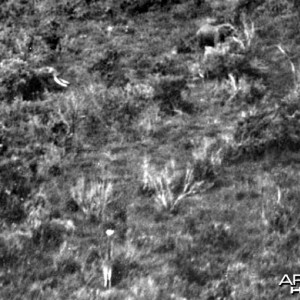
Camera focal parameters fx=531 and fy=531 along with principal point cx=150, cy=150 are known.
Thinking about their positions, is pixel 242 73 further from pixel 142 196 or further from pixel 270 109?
pixel 142 196

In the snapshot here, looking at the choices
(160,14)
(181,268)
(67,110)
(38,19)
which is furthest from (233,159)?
(38,19)

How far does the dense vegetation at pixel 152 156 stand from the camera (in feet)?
20.5

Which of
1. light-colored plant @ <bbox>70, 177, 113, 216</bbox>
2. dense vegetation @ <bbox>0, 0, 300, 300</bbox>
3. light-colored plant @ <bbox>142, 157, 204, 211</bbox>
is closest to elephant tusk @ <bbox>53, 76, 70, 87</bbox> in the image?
dense vegetation @ <bbox>0, 0, 300, 300</bbox>

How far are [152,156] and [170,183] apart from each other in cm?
101

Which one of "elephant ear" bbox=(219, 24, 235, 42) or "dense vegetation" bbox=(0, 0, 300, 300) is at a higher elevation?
"elephant ear" bbox=(219, 24, 235, 42)

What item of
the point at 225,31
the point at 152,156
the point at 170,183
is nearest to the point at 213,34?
the point at 225,31

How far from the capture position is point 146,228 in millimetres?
6957

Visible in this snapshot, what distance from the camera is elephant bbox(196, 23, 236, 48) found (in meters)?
12.3

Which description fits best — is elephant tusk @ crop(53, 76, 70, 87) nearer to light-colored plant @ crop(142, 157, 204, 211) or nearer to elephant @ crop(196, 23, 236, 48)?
elephant @ crop(196, 23, 236, 48)

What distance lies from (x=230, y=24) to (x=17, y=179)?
7.27 m

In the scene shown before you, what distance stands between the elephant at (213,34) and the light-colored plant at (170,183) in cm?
488

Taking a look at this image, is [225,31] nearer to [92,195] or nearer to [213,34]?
[213,34]

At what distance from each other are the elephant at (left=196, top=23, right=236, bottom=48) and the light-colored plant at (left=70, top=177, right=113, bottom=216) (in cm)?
566

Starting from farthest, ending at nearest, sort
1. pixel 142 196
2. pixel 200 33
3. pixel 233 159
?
pixel 200 33
pixel 233 159
pixel 142 196
